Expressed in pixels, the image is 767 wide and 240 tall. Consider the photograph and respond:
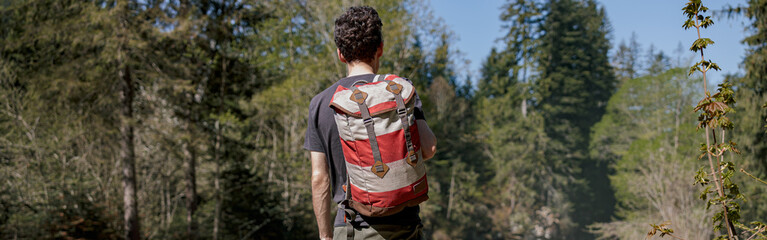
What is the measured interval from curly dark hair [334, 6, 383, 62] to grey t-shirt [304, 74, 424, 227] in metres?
0.09

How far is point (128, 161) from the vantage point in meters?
10.2

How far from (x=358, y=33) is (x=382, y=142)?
42 centimetres

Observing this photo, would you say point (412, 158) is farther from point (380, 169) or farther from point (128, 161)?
point (128, 161)

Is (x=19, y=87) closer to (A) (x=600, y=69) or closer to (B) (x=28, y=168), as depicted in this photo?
(B) (x=28, y=168)

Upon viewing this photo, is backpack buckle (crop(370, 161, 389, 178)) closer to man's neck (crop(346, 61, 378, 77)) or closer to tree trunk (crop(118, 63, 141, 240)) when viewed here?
man's neck (crop(346, 61, 378, 77))

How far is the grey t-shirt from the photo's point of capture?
6.04 ft

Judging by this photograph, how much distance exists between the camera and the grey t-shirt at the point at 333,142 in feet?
6.04

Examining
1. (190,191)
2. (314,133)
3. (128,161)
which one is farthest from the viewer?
(190,191)

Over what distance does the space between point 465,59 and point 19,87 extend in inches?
500

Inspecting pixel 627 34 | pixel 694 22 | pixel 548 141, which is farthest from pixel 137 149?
pixel 627 34

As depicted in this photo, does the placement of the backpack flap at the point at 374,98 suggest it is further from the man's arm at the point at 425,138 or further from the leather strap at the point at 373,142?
the man's arm at the point at 425,138

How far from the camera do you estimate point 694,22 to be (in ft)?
6.53

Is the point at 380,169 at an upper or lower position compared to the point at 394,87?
lower

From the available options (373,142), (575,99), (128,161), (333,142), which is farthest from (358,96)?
(575,99)
